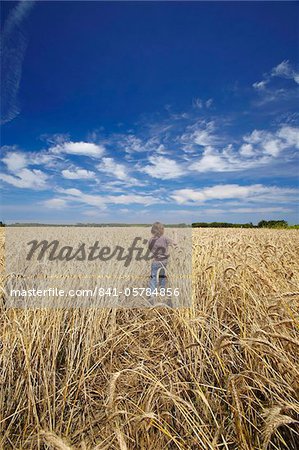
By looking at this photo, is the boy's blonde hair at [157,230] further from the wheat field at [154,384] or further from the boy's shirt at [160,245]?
the wheat field at [154,384]

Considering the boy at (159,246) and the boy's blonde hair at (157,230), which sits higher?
the boy's blonde hair at (157,230)

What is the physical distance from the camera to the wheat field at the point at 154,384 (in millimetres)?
1649

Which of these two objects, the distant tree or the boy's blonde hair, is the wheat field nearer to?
the boy's blonde hair

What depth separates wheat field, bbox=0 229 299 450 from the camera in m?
1.65

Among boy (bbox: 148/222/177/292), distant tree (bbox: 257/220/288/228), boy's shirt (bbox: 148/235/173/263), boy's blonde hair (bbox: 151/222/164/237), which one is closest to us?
boy (bbox: 148/222/177/292)

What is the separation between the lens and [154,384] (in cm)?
188

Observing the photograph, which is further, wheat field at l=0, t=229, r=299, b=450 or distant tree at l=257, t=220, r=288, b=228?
distant tree at l=257, t=220, r=288, b=228

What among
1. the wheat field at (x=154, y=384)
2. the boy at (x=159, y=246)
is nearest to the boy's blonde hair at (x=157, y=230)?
the boy at (x=159, y=246)

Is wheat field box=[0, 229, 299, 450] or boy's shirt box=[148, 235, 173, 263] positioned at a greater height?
boy's shirt box=[148, 235, 173, 263]

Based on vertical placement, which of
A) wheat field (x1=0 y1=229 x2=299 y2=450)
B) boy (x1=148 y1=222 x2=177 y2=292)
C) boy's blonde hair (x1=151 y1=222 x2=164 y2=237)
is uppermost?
boy's blonde hair (x1=151 y1=222 x2=164 y2=237)

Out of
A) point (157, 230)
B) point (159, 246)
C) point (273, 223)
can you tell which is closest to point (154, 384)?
point (159, 246)

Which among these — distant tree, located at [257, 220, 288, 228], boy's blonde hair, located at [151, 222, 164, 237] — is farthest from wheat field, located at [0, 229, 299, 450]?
distant tree, located at [257, 220, 288, 228]

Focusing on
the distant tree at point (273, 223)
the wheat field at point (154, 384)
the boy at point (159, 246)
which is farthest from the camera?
the distant tree at point (273, 223)

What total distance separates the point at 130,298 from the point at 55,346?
5.50 feet
